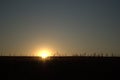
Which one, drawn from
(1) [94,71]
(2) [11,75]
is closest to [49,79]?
(2) [11,75]

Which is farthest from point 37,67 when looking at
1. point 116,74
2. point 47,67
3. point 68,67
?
point 116,74

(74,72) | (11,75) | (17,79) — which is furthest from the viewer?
(74,72)

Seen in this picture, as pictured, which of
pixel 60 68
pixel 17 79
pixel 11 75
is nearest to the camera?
pixel 17 79

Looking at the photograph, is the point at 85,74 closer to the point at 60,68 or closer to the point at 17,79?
the point at 60,68

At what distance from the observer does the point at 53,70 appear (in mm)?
40438

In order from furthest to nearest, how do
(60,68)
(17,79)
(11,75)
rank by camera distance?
1. (60,68)
2. (11,75)
3. (17,79)

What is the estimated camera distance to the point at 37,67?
4312cm

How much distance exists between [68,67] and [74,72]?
12.6 feet

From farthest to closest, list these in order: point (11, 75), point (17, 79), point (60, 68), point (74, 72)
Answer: point (60, 68) → point (74, 72) → point (11, 75) → point (17, 79)

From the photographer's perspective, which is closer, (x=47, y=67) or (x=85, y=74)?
(x=85, y=74)

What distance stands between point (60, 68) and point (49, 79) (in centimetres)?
685

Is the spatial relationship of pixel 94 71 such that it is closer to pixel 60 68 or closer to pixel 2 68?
pixel 60 68

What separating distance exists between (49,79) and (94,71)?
718 cm

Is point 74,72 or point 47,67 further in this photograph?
point 47,67
